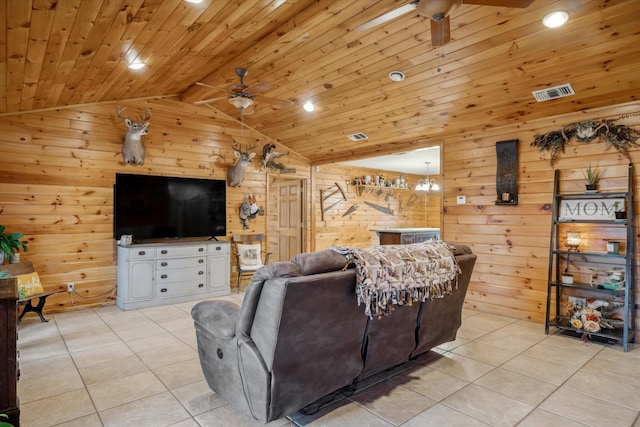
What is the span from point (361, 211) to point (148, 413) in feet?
22.1

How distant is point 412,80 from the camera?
4.01m

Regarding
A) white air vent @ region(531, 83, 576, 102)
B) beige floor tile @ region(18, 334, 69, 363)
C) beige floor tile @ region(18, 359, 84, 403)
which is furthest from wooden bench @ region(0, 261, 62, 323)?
white air vent @ region(531, 83, 576, 102)

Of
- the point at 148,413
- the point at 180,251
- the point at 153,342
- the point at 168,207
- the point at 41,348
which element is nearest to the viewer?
the point at 148,413

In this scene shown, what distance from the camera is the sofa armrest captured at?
6.97 feet

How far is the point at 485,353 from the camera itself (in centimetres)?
326

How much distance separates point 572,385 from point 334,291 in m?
2.05

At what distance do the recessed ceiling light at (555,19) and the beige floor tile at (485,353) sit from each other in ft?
9.03

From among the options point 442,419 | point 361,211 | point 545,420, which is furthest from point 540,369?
point 361,211

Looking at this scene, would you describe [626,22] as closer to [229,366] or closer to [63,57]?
[229,366]

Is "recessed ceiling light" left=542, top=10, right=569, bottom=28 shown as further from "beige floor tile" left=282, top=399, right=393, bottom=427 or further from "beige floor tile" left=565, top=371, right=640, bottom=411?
"beige floor tile" left=282, top=399, right=393, bottom=427

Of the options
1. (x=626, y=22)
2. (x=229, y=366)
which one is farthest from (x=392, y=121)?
(x=229, y=366)

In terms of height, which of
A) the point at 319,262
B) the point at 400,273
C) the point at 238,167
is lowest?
the point at 400,273

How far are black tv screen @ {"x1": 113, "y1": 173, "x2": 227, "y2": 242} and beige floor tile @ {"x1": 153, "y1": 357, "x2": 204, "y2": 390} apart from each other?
2.57 meters

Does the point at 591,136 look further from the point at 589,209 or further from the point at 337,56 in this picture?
the point at 337,56
